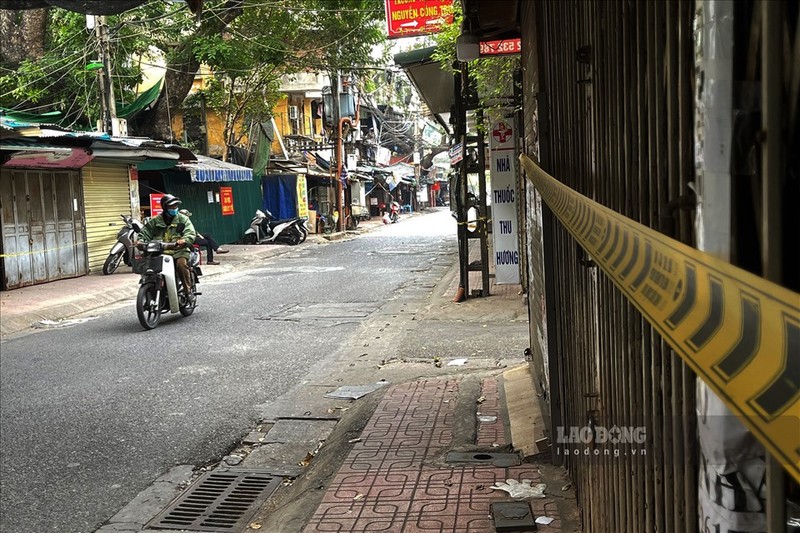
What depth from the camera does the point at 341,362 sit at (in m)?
7.87

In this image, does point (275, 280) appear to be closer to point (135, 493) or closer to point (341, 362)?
point (341, 362)

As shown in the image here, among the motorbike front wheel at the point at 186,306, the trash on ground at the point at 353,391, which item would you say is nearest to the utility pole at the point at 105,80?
the motorbike front wheel at the point at 186,306

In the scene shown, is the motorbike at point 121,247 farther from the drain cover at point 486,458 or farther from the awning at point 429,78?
the drain cover at point 486,458

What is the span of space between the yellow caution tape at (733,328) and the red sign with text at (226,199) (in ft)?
79.8

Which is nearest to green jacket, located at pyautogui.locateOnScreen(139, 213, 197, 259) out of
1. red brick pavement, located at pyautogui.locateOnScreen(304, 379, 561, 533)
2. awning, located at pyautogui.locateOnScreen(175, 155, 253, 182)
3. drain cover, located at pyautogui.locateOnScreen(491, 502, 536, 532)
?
red brick pavement, located at pyautogui.locateOnScreen(304, 379, 561, 533)

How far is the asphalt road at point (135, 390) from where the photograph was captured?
15.3ft

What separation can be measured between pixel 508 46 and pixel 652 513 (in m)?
6.86

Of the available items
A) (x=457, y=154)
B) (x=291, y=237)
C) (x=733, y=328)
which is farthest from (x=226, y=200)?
(x=733, y=328)

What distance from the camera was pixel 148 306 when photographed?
1000 centimetres

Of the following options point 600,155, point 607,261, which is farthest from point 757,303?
point 600,155

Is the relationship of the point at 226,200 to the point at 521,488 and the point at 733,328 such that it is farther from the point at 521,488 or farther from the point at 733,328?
the point at 733,328

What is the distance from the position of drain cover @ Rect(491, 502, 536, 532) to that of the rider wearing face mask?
784 cm

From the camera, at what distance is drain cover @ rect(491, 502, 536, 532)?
3.42 m

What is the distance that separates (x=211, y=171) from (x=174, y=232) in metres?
10.9
